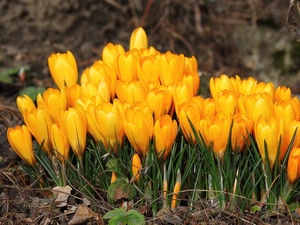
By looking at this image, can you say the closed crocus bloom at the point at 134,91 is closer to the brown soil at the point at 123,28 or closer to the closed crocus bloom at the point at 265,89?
the closed crocus bloom at the point at 265,89

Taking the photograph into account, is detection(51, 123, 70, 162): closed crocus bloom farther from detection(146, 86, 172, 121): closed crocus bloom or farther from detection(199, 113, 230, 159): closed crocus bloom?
detection(199, 113, 230, 159): closed crocus bloom

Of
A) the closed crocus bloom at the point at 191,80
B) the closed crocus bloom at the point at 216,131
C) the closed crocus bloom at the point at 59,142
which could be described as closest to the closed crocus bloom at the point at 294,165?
the closed crocus bloom at the point at 216,131

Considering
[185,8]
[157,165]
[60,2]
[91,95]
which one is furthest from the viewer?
[185,8]

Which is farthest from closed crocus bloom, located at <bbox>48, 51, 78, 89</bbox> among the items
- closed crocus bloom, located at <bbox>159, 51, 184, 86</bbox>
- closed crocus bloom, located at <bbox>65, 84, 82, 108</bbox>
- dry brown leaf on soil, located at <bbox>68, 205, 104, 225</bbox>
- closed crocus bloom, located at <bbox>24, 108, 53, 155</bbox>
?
dry brown leaf on soil, located at <bbox>68, 205, 104, 225</bbox>

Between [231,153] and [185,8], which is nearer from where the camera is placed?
[231,153]

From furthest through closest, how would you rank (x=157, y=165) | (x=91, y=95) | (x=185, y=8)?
1. (x=185, y=8)
2. (x=91, y=95)
3. (x=157, y=165)

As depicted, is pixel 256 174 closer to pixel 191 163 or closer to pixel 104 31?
pixel 191 163

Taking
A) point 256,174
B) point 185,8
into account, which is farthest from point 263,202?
point 185,8
